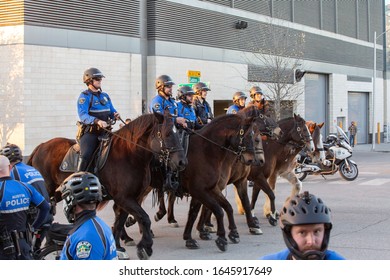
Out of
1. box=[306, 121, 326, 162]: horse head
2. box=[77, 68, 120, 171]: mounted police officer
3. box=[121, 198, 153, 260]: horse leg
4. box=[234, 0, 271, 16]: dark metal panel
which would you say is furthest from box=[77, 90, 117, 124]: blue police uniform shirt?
box=[234, 0, 271, 16]: dark metal panel

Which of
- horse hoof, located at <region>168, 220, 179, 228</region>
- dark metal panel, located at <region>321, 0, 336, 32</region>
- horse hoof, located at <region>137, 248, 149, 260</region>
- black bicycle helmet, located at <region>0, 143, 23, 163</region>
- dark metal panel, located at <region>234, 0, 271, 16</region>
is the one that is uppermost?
dark metal panel, located at <region>321, 0, 336, 32</region>

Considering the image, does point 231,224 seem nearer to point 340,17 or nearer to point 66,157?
point 66,157

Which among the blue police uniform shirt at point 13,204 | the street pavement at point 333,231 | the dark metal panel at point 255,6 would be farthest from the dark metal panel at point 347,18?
the blue police uniform shirt at point 13,204

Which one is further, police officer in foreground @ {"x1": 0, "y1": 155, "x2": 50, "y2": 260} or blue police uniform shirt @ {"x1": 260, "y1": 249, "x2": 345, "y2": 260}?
police officer in foreground @ {"x1": 0, "y1": 155, "x2": 50, "y2": 260}

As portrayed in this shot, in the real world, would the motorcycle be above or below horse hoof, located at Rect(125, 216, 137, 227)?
above

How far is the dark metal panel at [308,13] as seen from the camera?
131 ft

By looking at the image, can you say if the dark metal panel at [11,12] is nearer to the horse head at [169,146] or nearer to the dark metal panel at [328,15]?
the horse head at [169,146]

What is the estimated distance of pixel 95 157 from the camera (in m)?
9.87

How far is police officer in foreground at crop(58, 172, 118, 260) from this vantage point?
4.14m

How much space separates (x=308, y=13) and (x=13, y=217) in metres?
37.6

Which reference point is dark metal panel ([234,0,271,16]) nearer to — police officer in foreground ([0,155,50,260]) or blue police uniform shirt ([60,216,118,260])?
police officer in foreground ([0,155,50,260])

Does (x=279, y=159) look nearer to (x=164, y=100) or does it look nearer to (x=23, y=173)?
(x=164, y=100)

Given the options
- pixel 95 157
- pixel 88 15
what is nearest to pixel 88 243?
pixel 95 157

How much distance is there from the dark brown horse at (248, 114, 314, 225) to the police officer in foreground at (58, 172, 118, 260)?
319 inches
